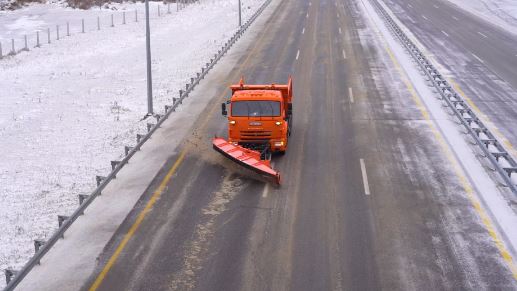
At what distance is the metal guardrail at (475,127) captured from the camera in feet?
61.1

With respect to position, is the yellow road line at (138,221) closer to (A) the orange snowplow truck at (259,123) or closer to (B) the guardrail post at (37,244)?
(B) the guardrail post at (37,244)

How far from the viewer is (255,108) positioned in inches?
808

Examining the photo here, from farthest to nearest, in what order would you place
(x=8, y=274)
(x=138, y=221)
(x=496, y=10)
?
(x=496, y=10) < (x=138, y=221) < (x=8, y=274)

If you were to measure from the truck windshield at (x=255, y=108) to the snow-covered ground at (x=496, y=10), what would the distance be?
126ft

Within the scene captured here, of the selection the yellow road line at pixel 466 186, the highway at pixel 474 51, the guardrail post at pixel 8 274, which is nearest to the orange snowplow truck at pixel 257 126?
the yellow road line at pixel 466 186

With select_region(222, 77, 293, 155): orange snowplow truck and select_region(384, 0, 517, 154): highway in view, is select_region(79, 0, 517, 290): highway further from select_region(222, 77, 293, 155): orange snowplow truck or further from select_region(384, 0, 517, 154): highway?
select_region(384, 0, 517, 154): highway

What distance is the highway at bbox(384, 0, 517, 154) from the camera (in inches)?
1110

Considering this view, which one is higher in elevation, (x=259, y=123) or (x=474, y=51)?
(x=474, y=51)

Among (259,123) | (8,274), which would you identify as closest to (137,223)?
(8,274)

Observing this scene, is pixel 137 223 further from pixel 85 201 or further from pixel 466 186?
pixel 466 186

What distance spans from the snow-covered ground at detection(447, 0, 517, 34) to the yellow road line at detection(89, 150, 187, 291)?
4146 centimetres

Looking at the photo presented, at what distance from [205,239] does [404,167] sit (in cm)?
825

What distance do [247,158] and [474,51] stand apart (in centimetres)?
2848

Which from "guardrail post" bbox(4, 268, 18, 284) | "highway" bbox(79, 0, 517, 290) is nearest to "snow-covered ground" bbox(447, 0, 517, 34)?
"highway" bbox(79, 0, 517, 290)
